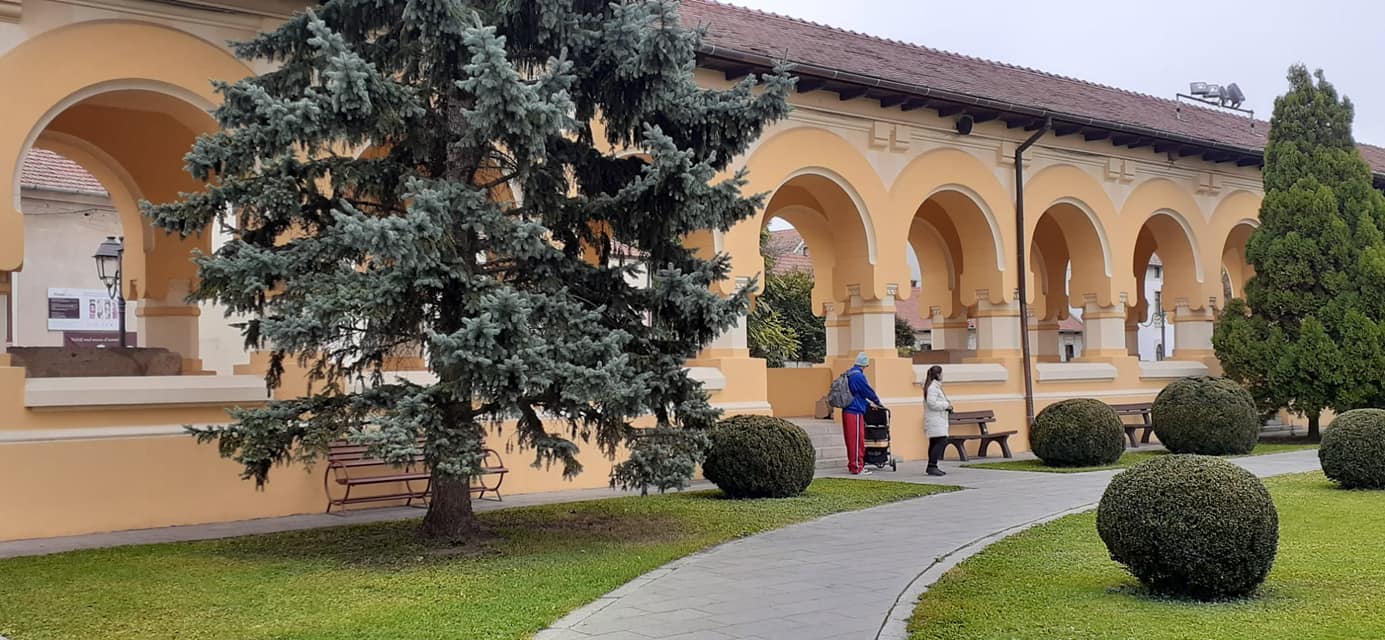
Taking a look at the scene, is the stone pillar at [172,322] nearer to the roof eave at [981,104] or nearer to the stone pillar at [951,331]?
the roof eave at [981,104]

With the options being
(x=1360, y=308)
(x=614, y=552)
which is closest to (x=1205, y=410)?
(x=1360, y=308)

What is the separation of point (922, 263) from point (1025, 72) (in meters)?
4.37

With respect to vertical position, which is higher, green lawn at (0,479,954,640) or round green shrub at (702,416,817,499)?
round green shrub at (702,416,817,499)

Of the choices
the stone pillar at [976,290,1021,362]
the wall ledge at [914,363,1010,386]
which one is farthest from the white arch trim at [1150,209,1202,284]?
the wall ledge at [914,363,1010,386]

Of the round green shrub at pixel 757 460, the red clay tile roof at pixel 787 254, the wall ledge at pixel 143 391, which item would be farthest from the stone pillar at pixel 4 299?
the red clay tile roof at pixel 787 254

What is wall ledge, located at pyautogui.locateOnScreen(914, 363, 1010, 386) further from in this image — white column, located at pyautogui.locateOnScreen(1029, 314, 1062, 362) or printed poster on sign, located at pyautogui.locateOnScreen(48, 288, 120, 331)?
printed poster on sign, located at pyautogui.locateOnScreen(48, 288, 120, 331)

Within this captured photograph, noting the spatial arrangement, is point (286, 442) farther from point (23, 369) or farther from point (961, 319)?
point (961, 319)

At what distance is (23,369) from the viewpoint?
11242mm

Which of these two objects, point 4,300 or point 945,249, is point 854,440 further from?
point 4,300

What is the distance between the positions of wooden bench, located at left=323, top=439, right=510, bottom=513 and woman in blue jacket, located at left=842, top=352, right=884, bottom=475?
4.81 meters

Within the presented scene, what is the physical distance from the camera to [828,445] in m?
18.0

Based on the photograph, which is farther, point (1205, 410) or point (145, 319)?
point (1205, 410)

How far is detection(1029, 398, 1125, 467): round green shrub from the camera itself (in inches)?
671

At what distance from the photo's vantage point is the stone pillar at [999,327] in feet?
66.0
